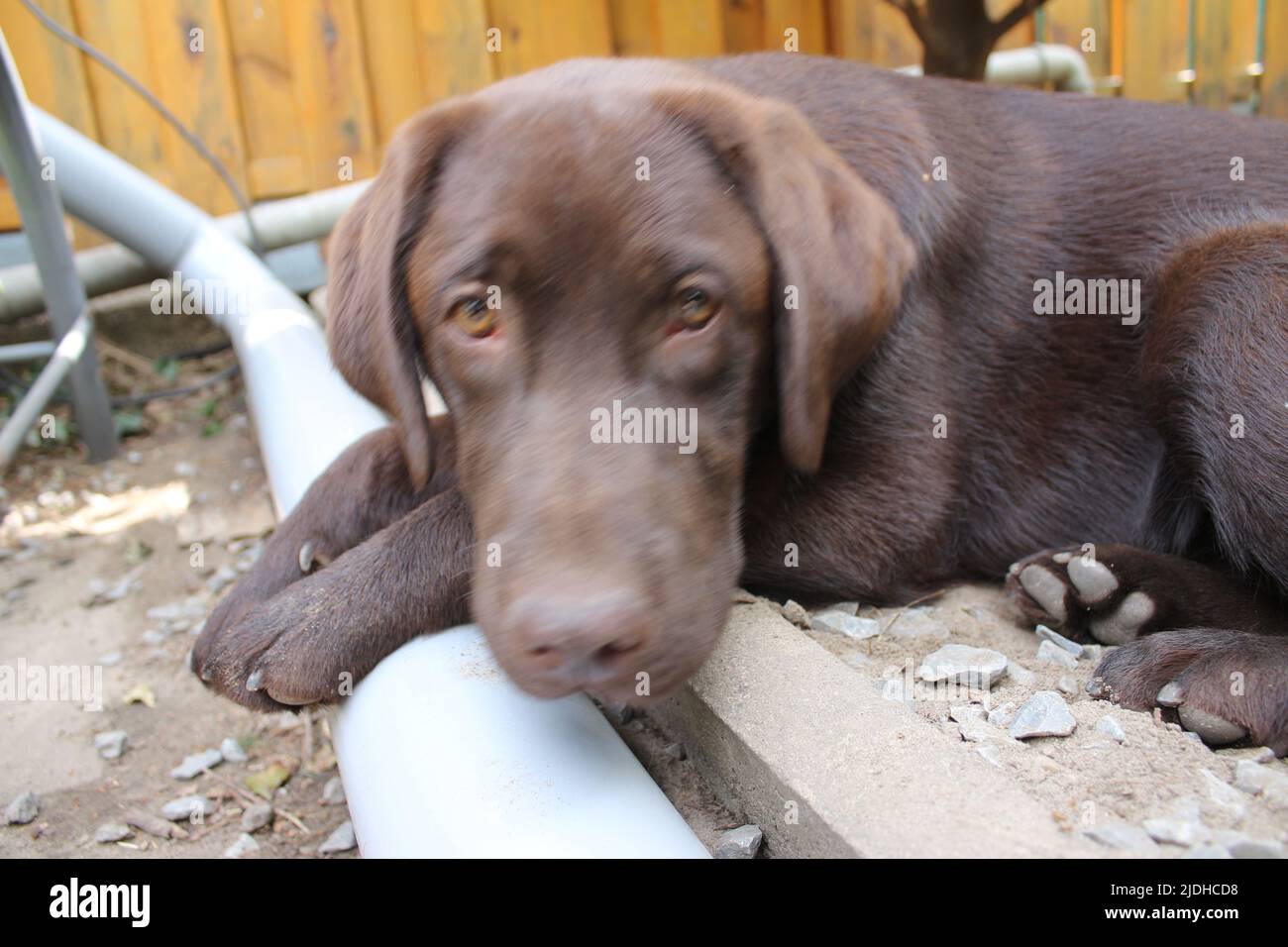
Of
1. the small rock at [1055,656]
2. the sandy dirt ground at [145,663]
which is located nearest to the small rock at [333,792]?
the sandy dirt ground at [145,663]

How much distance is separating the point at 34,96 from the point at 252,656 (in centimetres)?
421

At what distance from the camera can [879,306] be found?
7.72 feet

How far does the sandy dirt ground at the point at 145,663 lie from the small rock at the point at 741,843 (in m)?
0.04

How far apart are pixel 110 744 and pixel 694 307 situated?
2.00 m

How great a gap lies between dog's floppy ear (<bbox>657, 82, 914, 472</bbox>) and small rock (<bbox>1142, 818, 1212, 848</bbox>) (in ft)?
3.07

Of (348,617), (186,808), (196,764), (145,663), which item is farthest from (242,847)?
(145,663)

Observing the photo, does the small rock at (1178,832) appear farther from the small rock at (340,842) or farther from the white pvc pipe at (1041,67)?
the white pvc pipe at (1041,67)

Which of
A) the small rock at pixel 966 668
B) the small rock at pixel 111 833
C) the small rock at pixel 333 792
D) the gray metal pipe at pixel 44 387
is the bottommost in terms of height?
the small rock at pixel 333 792

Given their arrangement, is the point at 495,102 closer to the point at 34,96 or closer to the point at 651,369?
the point at 651,369

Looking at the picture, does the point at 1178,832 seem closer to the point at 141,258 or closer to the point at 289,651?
the point at 289,651

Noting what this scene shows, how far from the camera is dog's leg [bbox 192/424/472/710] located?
2.43 metres

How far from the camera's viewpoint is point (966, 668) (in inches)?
93.2

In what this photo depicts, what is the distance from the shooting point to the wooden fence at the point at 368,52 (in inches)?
Answer: 222
